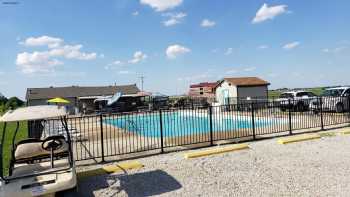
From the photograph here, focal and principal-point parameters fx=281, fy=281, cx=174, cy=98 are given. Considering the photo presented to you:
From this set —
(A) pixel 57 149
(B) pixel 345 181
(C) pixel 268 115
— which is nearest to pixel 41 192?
(A) pixel 57 149

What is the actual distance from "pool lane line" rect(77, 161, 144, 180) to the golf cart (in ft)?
3.46

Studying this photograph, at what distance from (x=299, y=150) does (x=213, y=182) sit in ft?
12.6

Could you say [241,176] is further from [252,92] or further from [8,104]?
[8,104]

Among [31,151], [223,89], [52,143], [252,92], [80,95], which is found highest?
[80,95]

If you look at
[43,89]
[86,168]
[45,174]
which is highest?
[43,89]

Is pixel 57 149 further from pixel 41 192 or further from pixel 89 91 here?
pixel 89 91

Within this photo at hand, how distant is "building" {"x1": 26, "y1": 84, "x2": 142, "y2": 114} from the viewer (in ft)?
140

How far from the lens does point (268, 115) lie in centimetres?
1419

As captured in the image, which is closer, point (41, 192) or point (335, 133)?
point (41, 192)

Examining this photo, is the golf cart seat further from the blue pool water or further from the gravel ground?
the blue pool water

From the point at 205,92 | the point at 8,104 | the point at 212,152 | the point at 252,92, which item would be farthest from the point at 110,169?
the point at 205,92

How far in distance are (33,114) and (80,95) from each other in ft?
154

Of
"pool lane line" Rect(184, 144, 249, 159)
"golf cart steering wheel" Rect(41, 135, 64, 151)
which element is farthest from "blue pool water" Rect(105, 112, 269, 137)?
"golf cart steering wheel" Rect(41, 135, 64, 151)

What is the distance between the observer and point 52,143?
18.2 feet
